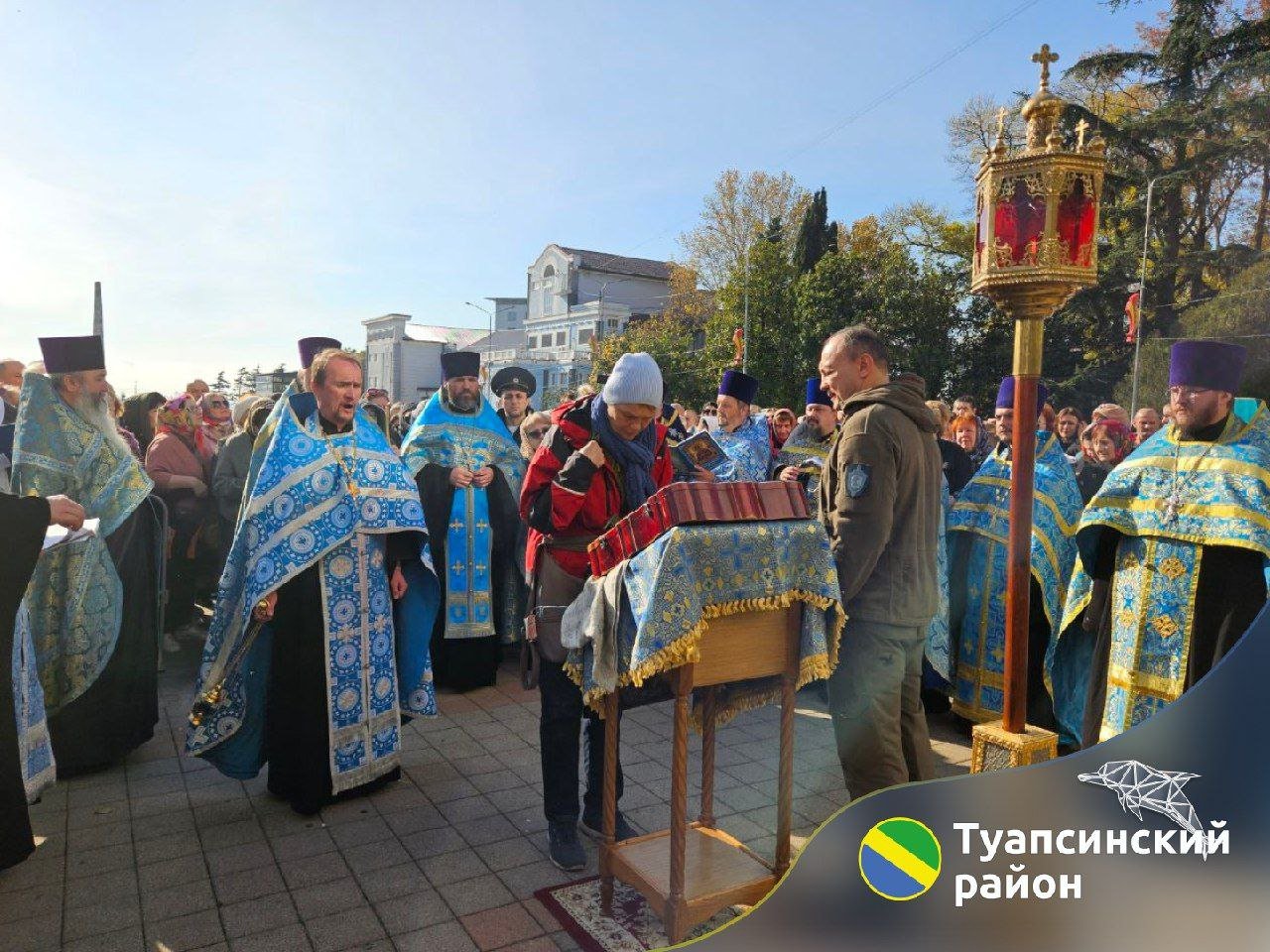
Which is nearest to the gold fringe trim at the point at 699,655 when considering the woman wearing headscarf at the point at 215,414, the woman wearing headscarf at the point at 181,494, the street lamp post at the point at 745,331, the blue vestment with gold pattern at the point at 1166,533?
the blue vestment with gold pattern at the point at 1166,533

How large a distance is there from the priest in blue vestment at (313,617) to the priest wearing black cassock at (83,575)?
859 mm

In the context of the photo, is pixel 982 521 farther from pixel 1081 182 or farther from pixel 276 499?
pixel 276 499

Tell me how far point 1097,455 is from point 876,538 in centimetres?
365

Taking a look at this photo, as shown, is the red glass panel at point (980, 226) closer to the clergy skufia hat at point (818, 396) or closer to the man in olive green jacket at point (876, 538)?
the man in olive green jacket at point (876, 538)

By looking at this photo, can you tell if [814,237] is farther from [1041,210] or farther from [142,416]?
[1041,210]

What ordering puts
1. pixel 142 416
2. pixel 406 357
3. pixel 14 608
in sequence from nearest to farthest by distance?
1. pixel 14 608
2. pixel 142 416
3. pixel 406 357

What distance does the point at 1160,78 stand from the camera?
1.54 meters

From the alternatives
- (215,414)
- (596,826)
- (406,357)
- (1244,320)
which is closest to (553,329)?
(406,357)

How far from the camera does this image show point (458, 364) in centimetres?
609

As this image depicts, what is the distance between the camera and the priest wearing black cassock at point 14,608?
2996 millimetres

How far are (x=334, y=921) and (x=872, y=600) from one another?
2188mm

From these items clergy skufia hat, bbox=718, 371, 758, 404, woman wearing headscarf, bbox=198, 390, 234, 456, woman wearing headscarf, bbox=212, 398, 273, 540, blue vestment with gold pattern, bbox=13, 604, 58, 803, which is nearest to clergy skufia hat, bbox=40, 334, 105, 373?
blue vestment with gold pattern, bbox=13, 604, 58, 803

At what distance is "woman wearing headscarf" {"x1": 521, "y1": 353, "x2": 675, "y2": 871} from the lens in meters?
2.96

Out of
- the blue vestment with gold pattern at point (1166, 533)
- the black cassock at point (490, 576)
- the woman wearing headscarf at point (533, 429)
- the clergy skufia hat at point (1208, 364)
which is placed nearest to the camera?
the clergy skufia hat at point (1208, 364)
